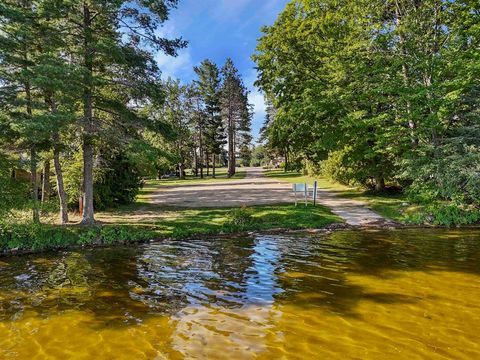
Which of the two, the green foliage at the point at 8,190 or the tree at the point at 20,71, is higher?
the tree at the point at 20,71

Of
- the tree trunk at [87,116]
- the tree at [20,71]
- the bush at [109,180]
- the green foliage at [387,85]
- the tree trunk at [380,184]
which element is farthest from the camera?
the tree trunk at [380,184]

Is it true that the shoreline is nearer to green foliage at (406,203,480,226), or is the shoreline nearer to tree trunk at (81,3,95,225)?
green foliage at (406,203,480,226)

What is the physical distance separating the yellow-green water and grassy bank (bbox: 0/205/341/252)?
98 cm

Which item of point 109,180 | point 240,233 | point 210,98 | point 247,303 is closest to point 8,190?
point 109,180

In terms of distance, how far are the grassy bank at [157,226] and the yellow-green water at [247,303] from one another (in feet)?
3.23

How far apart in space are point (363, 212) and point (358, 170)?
528 cm

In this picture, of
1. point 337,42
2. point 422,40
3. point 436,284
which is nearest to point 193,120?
point 337,42

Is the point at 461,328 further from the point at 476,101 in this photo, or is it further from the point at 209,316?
the point at 476,101

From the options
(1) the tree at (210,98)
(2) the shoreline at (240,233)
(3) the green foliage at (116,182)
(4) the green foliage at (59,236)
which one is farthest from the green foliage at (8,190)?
(1) the tree at (210,98)

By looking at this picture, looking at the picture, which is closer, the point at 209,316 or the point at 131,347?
the point at 131,347

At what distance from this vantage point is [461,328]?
17.1 feet

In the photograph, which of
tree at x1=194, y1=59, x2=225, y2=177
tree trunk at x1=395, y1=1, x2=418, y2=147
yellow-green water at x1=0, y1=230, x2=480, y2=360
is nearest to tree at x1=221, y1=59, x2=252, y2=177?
tree at x1=194, y1=59, x2=225, y2=177

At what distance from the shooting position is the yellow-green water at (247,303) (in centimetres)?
486

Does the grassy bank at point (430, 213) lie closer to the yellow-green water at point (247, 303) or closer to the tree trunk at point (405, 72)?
the tree trunk at point (405, 72)
